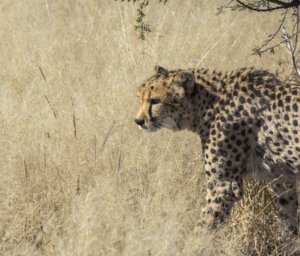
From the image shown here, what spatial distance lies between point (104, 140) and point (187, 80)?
53cm

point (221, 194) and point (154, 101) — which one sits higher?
point (154, 101)

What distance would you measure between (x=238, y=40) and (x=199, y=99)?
8.77ft

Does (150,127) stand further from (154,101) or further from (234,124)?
(234,124)

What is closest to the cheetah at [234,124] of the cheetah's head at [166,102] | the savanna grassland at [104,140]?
the cheetah's head at [166,102]

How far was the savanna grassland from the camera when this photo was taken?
3.54 m

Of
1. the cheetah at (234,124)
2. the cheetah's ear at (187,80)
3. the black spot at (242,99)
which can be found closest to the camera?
the cheetah at (234,124)

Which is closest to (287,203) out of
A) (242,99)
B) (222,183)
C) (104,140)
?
(222,183)

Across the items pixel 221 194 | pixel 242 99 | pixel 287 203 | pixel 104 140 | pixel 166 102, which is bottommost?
pixel 287 203

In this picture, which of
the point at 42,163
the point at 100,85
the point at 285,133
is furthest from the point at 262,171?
the point at 100,85

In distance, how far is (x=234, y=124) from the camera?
4.13 meters

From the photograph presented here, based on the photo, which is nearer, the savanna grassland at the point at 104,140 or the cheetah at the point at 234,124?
the savanna grassland at the point at 104,140

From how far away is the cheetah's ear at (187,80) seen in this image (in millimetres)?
4270

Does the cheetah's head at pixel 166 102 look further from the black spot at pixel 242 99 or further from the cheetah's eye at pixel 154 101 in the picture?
the black spot at pixel 242 99

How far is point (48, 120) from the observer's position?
4957mm
